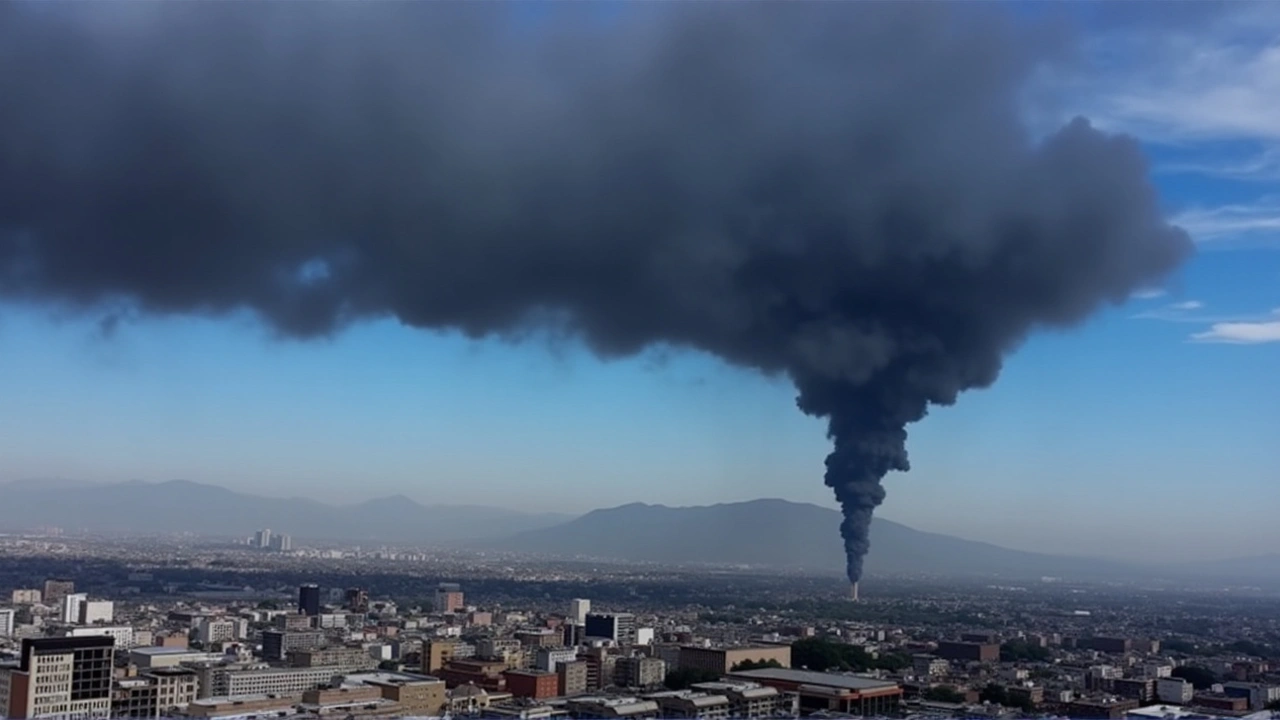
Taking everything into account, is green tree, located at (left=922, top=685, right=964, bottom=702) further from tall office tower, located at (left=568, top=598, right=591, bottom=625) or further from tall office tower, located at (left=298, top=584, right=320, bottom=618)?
tall office tower, located at (left=298, top=584, right=320, bottom=618)

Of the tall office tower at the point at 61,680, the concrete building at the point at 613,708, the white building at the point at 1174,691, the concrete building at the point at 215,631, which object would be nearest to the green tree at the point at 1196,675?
the white building at the point at 1174,691

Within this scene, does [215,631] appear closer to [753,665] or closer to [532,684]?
[532,684]

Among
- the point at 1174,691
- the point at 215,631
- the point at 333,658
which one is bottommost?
the point at 215,631

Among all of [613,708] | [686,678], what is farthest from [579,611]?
[613,708]

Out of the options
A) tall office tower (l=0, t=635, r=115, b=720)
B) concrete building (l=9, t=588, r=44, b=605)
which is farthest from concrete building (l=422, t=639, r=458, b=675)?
concrete building (l=9, t=588, r=44, b=605)

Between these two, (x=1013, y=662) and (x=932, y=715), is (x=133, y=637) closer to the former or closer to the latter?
(x=932, y=715)

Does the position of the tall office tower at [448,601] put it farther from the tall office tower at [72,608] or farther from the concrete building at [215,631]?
the tall office tower at [72,608]
